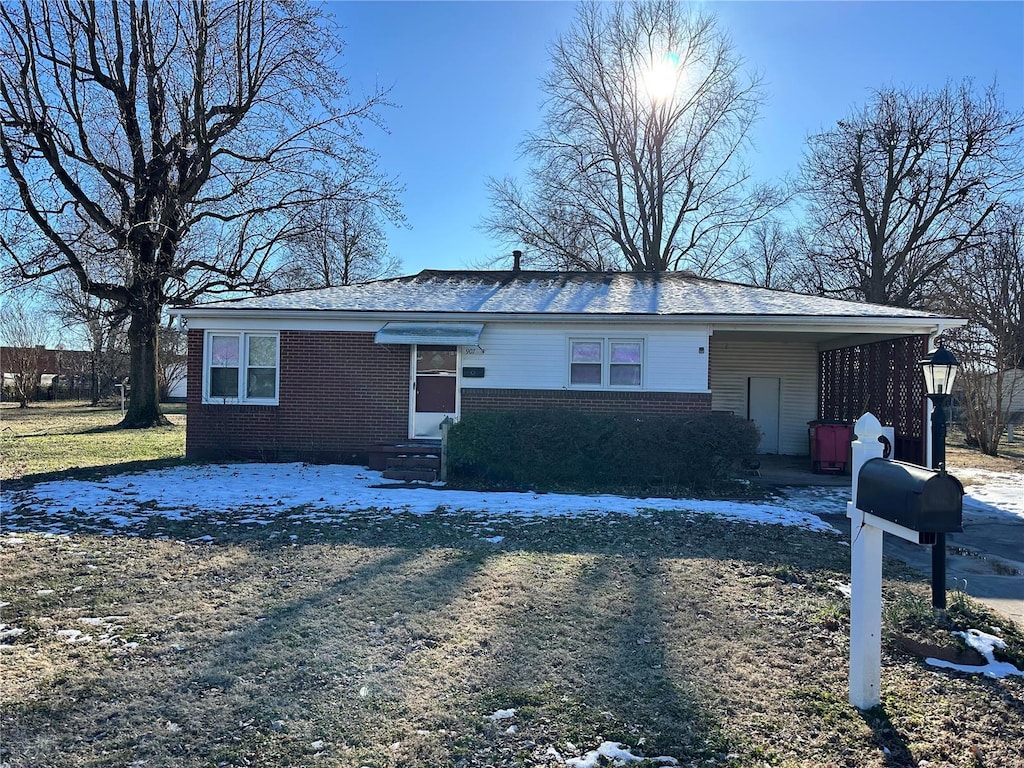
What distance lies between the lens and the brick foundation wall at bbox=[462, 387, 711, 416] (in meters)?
12.2

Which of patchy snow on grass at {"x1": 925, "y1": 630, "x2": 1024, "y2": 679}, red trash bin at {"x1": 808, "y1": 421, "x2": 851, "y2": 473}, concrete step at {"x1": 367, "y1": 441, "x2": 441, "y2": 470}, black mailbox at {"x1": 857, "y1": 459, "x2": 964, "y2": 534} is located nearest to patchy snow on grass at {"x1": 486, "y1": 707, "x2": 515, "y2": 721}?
black mailbox at {"x1": 857, "y1": 459, "x2": 964, "y2": 534}

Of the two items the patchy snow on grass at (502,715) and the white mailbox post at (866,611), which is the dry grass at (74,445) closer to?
the patchy snow on grass at (502,715)

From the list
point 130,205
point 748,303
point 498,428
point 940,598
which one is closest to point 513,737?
point 940,598

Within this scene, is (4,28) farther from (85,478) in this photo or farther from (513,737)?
(513,737)

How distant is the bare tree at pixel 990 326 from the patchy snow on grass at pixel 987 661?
17630mm

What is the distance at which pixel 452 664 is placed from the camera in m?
3.87

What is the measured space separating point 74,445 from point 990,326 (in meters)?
27.6

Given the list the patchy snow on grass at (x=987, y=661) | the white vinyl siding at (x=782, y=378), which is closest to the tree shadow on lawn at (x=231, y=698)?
the patchy snow on grass at (x=987, y=661)

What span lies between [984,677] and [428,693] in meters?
3.27

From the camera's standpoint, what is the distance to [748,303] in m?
12.9

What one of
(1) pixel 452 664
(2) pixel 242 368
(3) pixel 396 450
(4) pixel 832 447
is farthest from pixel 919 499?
(2) pixel 242 368

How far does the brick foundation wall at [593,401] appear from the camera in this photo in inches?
482

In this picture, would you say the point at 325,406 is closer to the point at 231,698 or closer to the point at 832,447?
the point at 231,698

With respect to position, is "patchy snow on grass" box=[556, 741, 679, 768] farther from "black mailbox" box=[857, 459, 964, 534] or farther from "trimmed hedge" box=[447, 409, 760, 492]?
"trimmed hedge" box=[447, 409, 760, 492]
